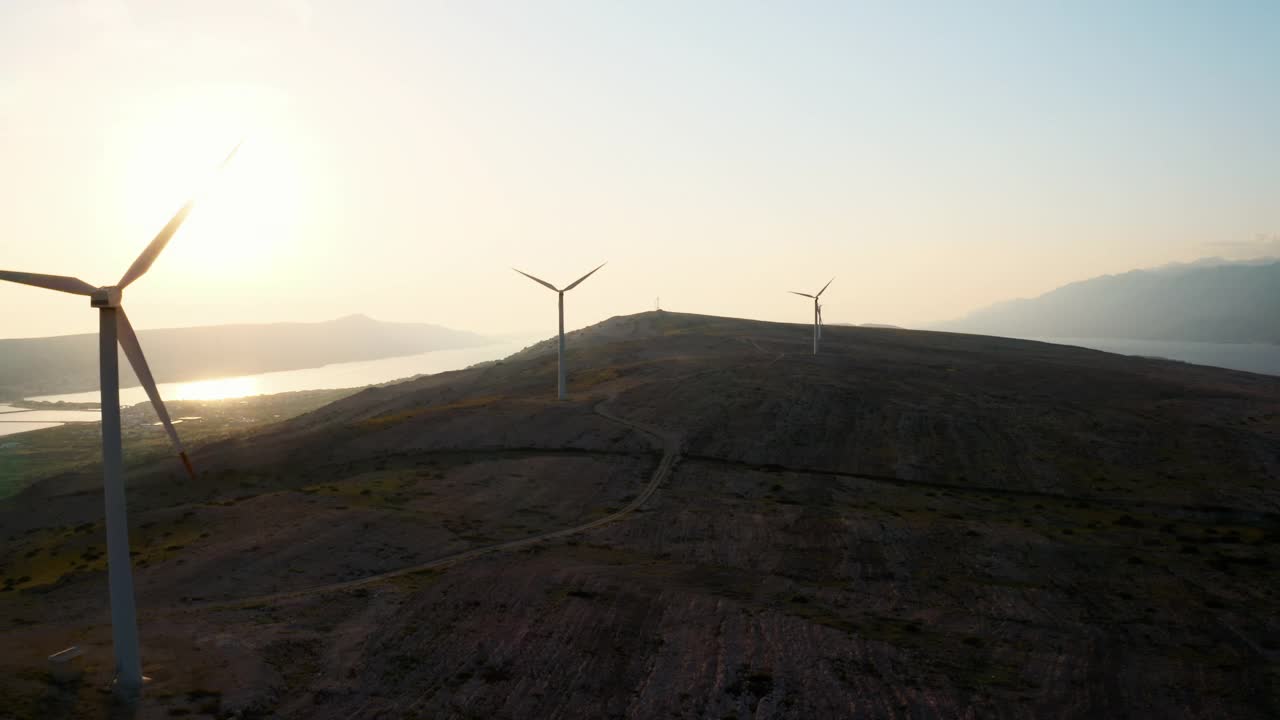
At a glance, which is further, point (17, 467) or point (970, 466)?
point (17, 467)

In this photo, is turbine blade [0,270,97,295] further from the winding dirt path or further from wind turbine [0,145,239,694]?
the winding dirt path

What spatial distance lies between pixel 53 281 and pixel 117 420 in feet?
19.9

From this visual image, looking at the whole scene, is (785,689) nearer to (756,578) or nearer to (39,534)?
(756,578)

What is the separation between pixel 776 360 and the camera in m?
138

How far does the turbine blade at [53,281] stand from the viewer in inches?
1222

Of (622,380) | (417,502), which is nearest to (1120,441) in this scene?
(622,380)

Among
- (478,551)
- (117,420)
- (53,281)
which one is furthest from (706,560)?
(53,281)

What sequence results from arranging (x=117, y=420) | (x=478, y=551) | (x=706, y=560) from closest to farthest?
1. (x=117, y=420)
2. (x=706, y=560)
3. (x=478, y=551)

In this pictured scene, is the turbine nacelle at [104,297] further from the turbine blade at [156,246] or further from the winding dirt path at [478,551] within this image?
the winding dirt path at [478,551]

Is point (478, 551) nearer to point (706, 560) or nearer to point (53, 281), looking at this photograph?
point (706, 560)

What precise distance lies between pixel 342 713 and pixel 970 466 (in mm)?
68515

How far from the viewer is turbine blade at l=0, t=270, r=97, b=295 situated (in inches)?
1222

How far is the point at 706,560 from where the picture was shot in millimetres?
57031

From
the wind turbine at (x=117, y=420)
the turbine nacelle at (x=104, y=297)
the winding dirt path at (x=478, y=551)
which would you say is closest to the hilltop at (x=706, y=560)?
the winding dirt path at (x=478, y=551)
